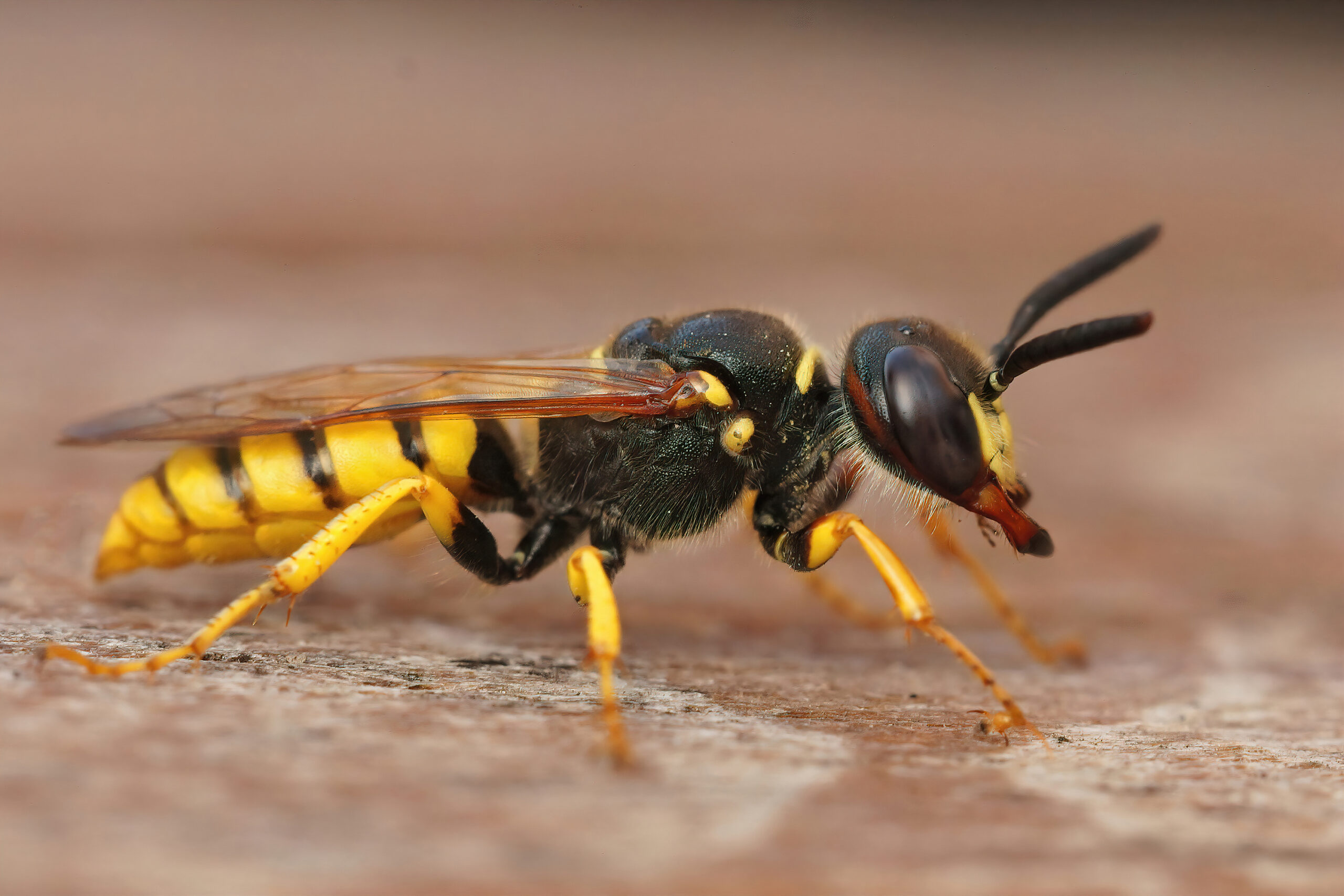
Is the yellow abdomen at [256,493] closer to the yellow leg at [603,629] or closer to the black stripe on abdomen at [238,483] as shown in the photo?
the black stripe on abdomen at [238,483]

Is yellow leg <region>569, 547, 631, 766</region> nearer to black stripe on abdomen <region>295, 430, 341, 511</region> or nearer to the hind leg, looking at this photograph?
the hind leg

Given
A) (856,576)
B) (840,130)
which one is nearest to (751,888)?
(856,576)

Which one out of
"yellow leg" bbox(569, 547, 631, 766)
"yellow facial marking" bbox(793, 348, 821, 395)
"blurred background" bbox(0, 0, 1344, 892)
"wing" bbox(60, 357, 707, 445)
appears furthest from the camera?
"yellow facial marking" bbox(793, 348, 821, 395)

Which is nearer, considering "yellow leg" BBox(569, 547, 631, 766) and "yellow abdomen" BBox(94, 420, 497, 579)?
"yellow leg" BBox(569, 547, 631, 766)

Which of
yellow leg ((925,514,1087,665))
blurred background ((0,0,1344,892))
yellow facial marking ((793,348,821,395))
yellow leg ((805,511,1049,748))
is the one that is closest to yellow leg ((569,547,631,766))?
blurred background ((0,0,1344,892))

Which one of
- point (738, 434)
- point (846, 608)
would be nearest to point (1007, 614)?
point (846, 608)

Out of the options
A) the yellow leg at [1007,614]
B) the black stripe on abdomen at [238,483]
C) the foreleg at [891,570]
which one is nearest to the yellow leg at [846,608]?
the yellow leg at [1007,614]

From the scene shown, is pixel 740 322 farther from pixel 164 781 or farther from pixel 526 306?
pixel 526 306

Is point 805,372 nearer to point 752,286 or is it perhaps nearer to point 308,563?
point 308,563

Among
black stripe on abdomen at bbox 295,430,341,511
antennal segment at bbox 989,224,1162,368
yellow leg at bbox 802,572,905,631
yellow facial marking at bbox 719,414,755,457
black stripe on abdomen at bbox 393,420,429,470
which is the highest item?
antennal segment at bbox 989,224,1162,368
